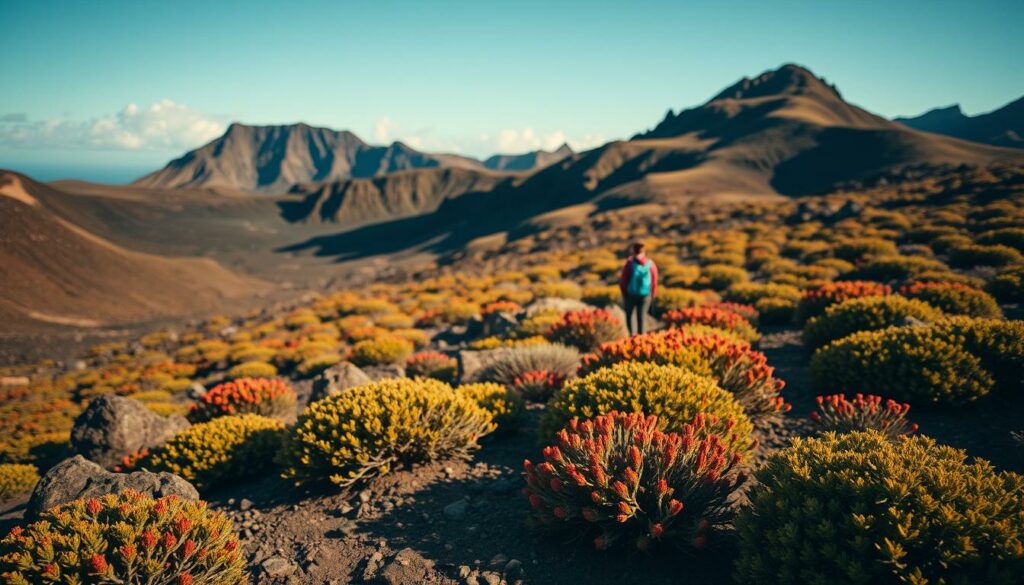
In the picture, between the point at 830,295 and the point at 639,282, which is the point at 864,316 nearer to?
the point at 830,295

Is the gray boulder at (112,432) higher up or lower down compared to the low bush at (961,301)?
lower down

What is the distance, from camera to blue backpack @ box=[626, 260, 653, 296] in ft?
28.2

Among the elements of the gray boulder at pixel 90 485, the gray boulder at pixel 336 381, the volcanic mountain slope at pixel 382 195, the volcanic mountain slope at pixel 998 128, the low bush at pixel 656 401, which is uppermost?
the volcanic mountain slope at pixel 998 128

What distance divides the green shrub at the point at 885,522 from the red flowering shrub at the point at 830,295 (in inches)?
270

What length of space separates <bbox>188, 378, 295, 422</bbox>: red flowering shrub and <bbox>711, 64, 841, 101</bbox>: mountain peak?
162 metres

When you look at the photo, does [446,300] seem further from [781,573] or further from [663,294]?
[781,573]

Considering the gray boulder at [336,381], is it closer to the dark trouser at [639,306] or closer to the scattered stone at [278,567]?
the scattered stone at [278,567]

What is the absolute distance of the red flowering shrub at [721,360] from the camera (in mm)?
5359

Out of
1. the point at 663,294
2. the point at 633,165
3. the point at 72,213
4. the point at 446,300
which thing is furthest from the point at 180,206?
the point at 663,294

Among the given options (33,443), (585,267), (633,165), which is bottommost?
(33,443)

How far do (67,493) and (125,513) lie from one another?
1579mm

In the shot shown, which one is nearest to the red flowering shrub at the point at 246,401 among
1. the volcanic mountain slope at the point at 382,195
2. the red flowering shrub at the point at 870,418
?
the red flowering shrub at the point at 870,418

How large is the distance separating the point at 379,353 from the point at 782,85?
179 meters

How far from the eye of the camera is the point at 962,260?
13.1 metres
